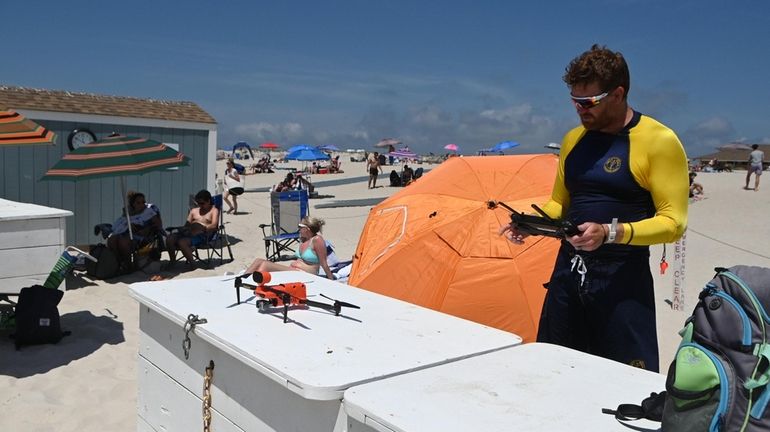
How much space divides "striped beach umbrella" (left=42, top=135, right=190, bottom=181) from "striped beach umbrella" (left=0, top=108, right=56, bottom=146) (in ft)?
7.88

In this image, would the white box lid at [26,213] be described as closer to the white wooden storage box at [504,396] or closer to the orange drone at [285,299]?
the orange drone at [285,299]

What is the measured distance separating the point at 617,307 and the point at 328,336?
3.68 ft

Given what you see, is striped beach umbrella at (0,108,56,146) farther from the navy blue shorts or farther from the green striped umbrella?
the navy blue shorts

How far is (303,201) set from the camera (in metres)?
10.6

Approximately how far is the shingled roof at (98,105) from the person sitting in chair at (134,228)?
2000 millimetres

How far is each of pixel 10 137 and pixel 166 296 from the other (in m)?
3.30

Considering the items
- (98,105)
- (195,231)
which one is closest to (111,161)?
(195,231)

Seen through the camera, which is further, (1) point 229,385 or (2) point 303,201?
(2) point 303,201

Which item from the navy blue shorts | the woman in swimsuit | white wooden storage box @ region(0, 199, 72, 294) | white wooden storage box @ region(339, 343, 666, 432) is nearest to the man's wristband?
the navy blue shorts

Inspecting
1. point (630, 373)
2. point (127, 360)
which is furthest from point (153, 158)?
point (630, 373)

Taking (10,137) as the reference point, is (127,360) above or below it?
below

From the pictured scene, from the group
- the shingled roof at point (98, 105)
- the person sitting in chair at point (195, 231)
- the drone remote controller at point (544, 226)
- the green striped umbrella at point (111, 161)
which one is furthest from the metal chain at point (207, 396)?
A: the shingled roof at point (98, 105)

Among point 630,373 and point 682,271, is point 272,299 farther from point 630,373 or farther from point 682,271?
point 682,271

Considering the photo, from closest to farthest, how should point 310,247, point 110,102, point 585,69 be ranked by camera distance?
point 585,69
point 310,247
point 110,102
